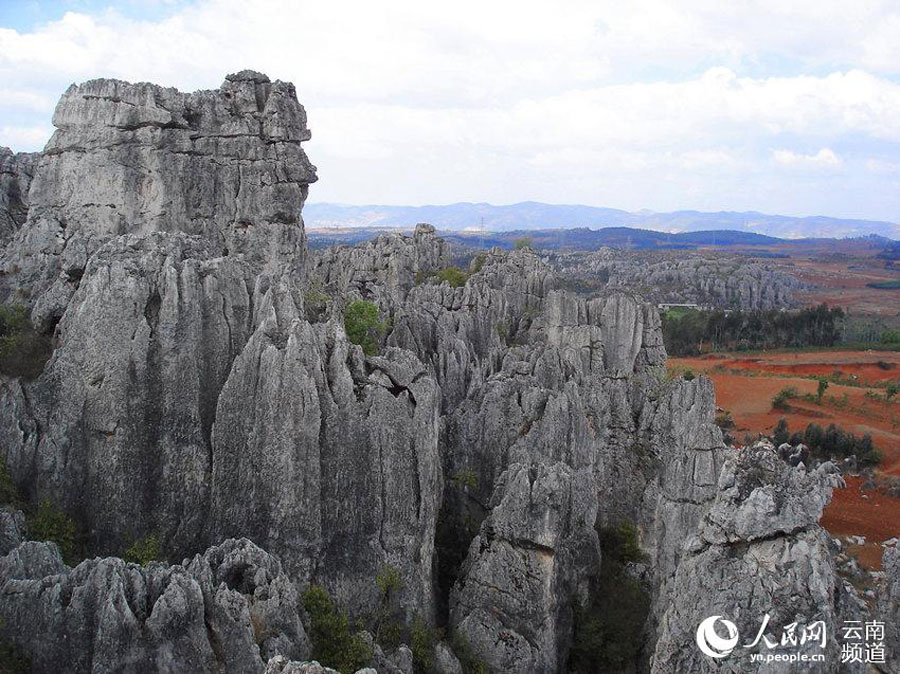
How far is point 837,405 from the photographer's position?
67.5 m

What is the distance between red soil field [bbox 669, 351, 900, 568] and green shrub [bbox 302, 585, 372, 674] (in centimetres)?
2692

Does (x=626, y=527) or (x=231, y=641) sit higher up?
(x=231, y=641)

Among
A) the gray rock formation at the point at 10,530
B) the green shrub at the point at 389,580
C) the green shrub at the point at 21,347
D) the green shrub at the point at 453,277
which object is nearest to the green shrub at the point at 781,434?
the green shrub at the point at 453,277

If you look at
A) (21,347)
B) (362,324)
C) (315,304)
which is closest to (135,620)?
(21,347)

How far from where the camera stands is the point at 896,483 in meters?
48.1

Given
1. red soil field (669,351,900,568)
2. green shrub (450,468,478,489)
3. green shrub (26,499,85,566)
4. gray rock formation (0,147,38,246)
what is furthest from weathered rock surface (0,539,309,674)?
red soil field (669,351,900,568)

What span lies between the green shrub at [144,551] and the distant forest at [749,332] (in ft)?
275

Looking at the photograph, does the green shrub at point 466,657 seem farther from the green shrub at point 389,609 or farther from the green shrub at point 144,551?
the green shrub at point 144,551

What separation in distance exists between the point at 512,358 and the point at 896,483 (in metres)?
29.6

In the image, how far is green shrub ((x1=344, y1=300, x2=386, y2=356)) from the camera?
29.9 metres

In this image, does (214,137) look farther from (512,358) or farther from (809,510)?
(809,510)

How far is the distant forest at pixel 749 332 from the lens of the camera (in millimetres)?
97625

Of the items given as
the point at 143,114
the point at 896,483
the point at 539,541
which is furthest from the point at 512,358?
the point at 896,483

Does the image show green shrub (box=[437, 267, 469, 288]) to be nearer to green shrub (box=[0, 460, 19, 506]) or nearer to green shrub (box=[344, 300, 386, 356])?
green shrub (box=[344, 300, 386, 356])
